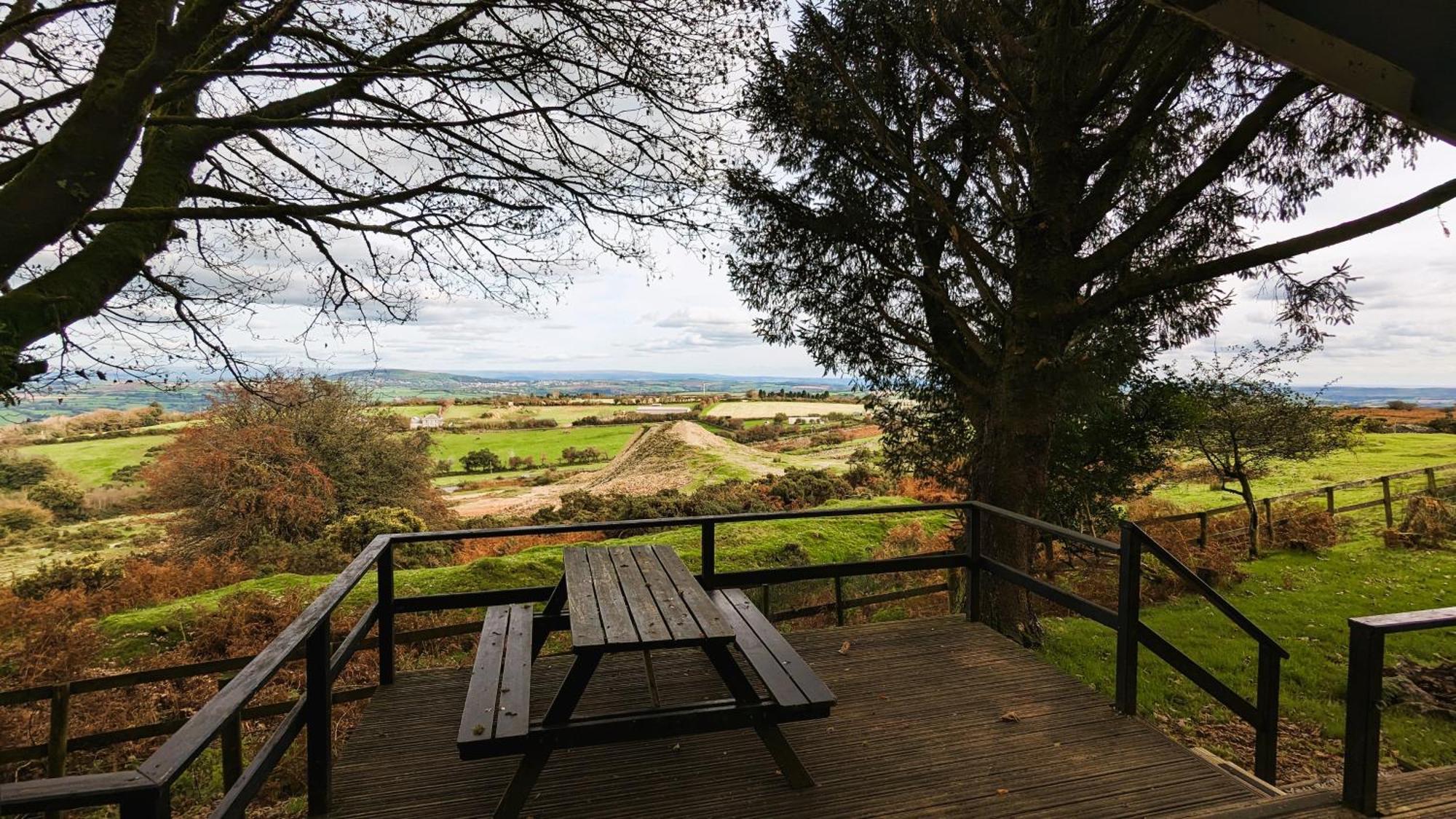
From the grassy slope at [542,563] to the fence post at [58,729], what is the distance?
11.1 ft

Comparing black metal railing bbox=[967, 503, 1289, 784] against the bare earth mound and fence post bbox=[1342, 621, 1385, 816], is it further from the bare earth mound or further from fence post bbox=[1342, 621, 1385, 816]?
the bare earth mound

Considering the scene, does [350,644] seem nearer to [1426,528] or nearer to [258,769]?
[258,769]

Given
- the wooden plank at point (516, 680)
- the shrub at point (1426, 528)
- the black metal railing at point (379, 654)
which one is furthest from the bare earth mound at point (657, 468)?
the shrub at point (1426, 528)

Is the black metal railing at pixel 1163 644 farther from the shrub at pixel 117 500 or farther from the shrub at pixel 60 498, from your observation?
the shrub at pixel 117 500

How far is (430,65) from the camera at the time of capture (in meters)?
5.32

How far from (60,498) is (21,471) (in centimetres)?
90

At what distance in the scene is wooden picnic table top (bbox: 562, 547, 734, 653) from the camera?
103 inches

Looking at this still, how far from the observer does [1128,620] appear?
11.9 feet

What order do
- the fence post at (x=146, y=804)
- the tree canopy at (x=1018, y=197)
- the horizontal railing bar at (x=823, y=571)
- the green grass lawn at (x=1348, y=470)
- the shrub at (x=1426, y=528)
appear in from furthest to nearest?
the green grass lawn at (x=1348, y=470) < the shrub at (x=1426, y=528) < the tree canopy at (x=1018, y=197) < the horizontal railing bar at (x=823, y=571) < the fence post at (x=146, y=804)

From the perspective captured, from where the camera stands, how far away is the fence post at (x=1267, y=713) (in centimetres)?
332

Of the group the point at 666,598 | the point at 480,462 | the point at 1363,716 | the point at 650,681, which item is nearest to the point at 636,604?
the point at 666,598

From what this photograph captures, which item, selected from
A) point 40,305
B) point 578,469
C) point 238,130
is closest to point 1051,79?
point 238,130

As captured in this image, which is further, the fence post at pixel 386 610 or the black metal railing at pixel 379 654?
the fence post at pixel 386 610

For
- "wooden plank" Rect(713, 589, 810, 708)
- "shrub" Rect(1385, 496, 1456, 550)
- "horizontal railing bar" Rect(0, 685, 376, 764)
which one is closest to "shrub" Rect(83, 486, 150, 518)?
"horizontal railing bar" Rect(0, 685, 376, 764)
